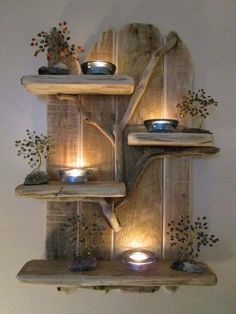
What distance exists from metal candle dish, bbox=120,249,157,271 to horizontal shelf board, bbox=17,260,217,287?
0.06 ft

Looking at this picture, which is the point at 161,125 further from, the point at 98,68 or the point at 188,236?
the point at 188,236

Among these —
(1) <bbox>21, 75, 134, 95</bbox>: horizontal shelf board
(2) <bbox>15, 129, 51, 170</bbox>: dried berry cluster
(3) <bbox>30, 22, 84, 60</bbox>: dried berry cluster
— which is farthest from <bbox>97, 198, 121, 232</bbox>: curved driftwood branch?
(3) <bbox>30, 22, 84, 60</bbox>: dried berry cluster

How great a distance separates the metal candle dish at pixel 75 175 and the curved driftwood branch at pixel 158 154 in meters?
0.15

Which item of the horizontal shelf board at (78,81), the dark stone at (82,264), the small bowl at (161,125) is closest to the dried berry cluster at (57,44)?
the horizontal shelf board at (78,81)

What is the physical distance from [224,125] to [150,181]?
334mm

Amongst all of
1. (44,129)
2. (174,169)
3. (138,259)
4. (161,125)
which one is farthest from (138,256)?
(44,129)

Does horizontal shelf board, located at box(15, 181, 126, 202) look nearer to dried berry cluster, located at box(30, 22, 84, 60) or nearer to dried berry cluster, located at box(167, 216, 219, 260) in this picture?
dried berry cluster, located at box(167, 216, 219, 260)

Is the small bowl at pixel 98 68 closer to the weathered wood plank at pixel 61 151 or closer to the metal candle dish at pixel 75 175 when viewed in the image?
the weathered wood plank at pixel 61 151

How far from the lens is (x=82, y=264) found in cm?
93

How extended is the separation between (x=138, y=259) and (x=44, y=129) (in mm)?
542

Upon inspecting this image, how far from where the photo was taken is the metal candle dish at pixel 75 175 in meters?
0.92

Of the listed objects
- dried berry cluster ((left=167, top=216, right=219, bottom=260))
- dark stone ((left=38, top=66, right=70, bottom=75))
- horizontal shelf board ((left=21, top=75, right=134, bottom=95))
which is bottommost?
dried berry cluster ((left=167, top=216, right=219, bottom=260))

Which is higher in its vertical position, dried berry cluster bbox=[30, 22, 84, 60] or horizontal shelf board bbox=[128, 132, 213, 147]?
dried berry cluster bbox=[30, 22, 84, 60]

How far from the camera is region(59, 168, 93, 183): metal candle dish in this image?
0.92 m
